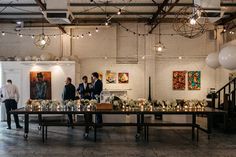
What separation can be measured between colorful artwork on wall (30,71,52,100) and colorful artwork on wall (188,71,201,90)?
6111mm

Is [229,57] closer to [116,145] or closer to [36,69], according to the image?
[116,145]

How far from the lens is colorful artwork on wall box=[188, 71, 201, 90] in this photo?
45.9 ft

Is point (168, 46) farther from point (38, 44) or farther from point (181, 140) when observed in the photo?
point (181, 140)

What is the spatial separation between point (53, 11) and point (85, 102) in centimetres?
240

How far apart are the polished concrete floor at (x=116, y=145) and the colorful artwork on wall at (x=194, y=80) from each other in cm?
502

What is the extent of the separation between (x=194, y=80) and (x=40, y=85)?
21.9ft

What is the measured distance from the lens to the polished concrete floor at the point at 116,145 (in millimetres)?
6352

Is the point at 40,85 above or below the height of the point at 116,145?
above

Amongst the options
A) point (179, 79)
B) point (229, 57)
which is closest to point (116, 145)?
point (229, 57)

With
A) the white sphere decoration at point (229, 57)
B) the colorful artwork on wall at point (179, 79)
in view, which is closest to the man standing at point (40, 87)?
the colorful artwork on wall at point (179, 79)

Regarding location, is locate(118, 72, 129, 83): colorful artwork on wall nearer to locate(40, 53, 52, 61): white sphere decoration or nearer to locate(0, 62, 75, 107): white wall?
locate(0, 62, 75, 107): white wall

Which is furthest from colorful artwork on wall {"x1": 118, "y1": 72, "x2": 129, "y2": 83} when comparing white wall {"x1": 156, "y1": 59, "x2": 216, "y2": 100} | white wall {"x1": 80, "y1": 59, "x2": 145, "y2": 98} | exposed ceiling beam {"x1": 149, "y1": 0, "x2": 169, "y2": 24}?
exposed ceiling beam {"x1": 149, "y1": 0, "x2": 169, "y2": 24}

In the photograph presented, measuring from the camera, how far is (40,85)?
1265cm

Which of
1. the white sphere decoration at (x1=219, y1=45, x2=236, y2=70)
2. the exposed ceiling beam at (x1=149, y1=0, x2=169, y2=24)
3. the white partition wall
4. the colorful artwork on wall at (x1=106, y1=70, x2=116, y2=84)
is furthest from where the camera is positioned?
the colorful artwork on wall at (x1=106, y1=70, x2=116, y2=84)
